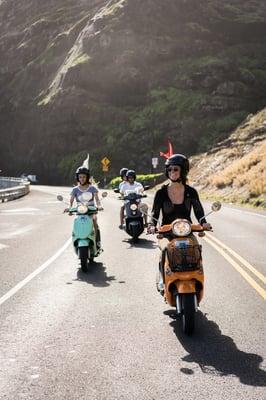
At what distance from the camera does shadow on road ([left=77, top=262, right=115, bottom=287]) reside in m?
9.33

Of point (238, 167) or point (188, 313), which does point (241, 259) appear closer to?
point (188, 313)

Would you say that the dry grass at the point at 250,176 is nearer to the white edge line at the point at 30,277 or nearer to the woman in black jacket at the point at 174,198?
the white edge line at the point at 30,277

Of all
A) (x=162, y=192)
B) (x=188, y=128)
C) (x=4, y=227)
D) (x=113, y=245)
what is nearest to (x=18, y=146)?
(x=188, y=128)

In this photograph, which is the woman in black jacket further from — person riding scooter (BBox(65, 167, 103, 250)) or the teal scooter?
person riding scooter (BBox(65, 167, 103, 250))

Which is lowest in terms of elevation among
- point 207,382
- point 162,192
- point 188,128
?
point 207,382

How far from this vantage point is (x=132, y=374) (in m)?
4.98

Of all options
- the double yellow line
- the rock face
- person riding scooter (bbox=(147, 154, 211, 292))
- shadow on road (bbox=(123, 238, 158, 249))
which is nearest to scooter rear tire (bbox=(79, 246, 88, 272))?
the double yellow line

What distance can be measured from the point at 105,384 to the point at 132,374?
335 millimetres

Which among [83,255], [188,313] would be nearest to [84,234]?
[83,255]

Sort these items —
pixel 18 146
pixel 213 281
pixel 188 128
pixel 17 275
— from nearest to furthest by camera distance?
pixel 213 281 < pixel 17 275 < pixel 188 128 < pixel 18 146

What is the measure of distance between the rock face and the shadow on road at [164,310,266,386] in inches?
2325

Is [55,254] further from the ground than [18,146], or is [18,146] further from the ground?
[18,146]

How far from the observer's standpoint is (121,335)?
6215mm

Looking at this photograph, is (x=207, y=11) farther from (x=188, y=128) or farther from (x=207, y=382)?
(x=207, y=382)
